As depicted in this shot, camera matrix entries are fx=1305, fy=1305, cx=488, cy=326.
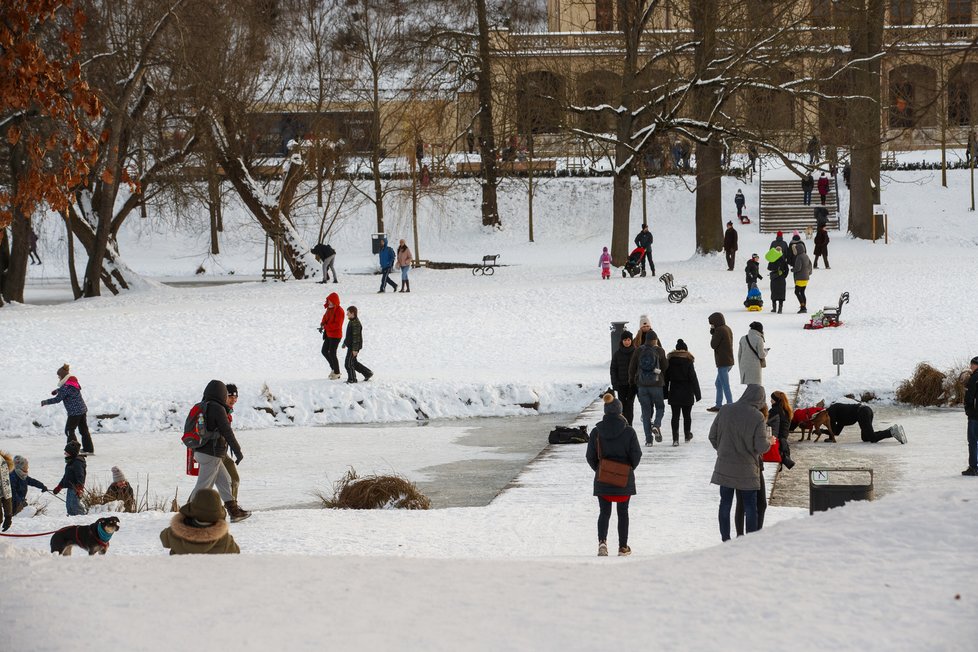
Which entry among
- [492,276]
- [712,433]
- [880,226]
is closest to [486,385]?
[712,433]

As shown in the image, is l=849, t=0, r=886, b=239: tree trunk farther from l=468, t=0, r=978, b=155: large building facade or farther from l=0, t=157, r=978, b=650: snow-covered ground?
l=0, t=157, r=978, b=650: snow-covered ground

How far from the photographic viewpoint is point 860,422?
17250mm

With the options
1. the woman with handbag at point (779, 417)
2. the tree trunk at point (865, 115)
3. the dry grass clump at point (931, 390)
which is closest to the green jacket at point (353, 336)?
the woman with handbag at point (779, 417)

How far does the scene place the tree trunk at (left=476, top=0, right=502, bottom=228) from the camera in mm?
39344

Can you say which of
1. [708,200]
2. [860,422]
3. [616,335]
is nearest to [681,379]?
[860,422]

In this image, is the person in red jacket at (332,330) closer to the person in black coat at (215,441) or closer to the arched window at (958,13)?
the person in black coat at (215,441)

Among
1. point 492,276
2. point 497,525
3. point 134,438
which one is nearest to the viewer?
point 497,525

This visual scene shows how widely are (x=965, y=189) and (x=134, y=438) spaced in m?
39.2

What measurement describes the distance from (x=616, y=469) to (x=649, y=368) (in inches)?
209

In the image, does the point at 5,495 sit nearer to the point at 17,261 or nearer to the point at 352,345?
the point at 352,345

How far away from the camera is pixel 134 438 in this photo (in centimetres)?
1948

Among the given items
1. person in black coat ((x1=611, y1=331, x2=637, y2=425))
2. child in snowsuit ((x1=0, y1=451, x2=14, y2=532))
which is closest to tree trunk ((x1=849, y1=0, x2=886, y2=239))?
person in black coat ((x1=611, y1=331, x2=637, y2=425))

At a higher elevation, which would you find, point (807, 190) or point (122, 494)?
point (807, 190)

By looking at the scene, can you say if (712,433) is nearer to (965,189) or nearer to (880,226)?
(880,226)
